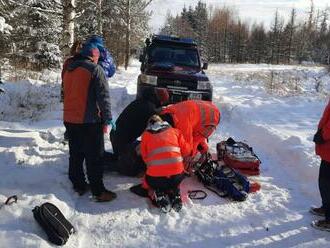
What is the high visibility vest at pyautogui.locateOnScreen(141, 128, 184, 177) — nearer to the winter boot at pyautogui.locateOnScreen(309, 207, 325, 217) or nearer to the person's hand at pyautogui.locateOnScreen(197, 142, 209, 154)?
the person's hand at pyautogui.locateOnScreen(197, 142, 209, 154)

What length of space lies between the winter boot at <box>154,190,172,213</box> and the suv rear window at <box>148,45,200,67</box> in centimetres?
695

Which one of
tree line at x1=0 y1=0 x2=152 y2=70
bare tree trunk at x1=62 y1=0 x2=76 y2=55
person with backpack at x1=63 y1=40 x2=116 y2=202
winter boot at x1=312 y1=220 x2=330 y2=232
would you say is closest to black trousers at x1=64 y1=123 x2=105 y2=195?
person with backpack at x1=63 y1=40 x2=116 y2=202

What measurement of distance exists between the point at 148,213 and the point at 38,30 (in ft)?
56.0

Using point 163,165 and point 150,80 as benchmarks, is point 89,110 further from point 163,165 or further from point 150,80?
point 150,80

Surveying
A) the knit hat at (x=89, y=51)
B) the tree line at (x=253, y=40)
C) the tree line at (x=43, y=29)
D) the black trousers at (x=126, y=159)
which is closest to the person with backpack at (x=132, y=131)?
the black trousers at (x=126, y=159)

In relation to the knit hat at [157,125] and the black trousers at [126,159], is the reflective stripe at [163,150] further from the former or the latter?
the black trousers at [126,159]

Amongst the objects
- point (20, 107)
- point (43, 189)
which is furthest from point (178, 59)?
point (43, 189)

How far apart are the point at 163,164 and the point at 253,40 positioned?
75501 mm

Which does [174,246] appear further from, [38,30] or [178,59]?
[38,30]

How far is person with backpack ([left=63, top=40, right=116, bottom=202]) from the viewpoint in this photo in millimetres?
5492

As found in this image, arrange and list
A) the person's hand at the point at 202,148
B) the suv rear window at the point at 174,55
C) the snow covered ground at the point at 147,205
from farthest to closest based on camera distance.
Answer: the suv rear window at the point at 174,55
the person's hand at the point at 202,148
the snow covered ground at the point at 147,205

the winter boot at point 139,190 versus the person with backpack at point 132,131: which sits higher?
the person with backpack at point 132,131

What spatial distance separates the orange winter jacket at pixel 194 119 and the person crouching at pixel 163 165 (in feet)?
A: 1.87

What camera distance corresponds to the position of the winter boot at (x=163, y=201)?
5523 millimetres
